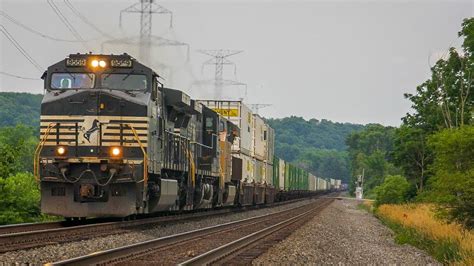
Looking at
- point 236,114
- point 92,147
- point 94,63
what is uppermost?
point 236,114

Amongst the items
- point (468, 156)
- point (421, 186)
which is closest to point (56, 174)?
point (468, 156)

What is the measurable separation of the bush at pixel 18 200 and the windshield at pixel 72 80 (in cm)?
459

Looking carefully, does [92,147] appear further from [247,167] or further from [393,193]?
[393,193]

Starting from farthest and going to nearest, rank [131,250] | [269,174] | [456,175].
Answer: [269,174]
[456,175]
[131,250]

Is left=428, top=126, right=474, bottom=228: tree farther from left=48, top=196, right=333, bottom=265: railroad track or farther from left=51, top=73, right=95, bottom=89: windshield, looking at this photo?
left=51, top=73, right=95, bottom=89: windshield

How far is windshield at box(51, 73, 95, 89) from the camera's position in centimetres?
1573

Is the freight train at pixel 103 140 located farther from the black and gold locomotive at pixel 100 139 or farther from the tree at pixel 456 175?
the tree at pixel 456 175

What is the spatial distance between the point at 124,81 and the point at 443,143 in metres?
11.7

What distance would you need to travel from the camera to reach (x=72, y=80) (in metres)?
Answer: 15.8

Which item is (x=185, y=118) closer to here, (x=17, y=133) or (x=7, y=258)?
(x=7, y=258)

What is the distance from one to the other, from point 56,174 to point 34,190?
5.22 meters

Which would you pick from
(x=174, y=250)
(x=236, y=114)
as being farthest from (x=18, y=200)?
(x=236, y=114)

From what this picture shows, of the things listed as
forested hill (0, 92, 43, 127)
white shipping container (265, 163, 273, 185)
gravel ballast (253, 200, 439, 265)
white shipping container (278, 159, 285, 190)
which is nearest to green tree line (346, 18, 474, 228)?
gravel ballast (253, 200, 439, 265)

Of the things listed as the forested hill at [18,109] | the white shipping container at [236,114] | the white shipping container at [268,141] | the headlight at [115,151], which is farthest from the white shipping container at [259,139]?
the forested hill at [18,109]
